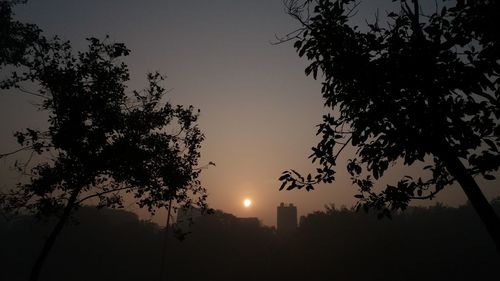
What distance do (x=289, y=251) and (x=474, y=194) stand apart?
59.2m

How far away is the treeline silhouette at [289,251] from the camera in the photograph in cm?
5288

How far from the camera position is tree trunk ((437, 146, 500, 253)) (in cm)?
563

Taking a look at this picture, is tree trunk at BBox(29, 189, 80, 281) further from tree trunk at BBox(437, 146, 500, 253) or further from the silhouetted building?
the silhouetted building

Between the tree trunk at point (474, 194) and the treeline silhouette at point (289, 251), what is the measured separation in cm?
5130

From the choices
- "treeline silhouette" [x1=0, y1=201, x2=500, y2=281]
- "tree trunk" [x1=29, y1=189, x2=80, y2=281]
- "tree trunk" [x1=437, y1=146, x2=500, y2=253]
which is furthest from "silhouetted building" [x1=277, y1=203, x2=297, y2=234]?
"tree trunk" [x1=437, y1=146, x2=500, y2=253]

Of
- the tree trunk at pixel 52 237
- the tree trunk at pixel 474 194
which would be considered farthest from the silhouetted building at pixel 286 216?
the tree trunk at pixel 474 194

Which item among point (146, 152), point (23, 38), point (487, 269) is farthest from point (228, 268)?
point (23, 38)

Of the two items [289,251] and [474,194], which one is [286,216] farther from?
[474,194]

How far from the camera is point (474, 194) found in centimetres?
586

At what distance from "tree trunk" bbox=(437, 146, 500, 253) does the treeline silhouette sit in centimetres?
5130

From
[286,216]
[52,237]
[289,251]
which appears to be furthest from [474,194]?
[286,216]

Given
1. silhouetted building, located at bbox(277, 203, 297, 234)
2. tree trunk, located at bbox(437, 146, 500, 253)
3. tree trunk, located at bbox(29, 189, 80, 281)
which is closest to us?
tree trunk, located at bbox(437, 146, 500, 253)

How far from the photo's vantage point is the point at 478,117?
268 inches

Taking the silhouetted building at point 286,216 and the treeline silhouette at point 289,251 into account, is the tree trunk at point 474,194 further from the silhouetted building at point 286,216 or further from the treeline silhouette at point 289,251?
the silhouetted building at point 286,216
